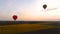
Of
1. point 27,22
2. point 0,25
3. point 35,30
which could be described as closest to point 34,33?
point 35,30

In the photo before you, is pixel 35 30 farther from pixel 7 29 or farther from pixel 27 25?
pixel 7 29

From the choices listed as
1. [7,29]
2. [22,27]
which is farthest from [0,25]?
[22,27]

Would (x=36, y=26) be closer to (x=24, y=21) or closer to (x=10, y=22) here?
(x=24, y=21)

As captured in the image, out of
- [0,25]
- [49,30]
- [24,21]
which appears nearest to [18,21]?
[24,21]

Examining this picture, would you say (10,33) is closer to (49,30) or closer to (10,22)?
(10,22)

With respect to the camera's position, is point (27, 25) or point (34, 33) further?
point (27, 25)

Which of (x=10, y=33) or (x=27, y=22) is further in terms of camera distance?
(x=27, y=22)

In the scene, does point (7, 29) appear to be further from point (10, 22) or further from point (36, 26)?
point (36, 26)
